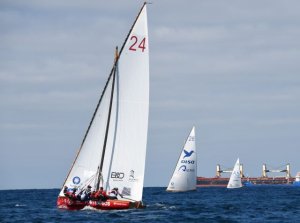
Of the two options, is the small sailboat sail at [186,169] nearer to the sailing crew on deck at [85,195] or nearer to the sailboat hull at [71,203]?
the sailboat hull at [71,203]

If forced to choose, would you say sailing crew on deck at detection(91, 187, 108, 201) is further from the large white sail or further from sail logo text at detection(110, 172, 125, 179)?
sail logo text at detection(110, 172, 125, 179)

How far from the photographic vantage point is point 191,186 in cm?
13550

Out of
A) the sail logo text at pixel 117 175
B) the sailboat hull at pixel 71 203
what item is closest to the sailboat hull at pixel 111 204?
the sailboat hull at pixel 71 203

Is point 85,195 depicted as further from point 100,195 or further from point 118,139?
point 118,139

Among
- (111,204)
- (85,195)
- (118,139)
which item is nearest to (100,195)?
(111,204)

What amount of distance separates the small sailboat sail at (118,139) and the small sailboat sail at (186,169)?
71.5m

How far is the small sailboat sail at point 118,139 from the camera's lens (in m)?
57.5

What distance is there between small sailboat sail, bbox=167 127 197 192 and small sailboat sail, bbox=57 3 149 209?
7155cm

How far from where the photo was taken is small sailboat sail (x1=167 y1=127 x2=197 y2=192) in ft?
427

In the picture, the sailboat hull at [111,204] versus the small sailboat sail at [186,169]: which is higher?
the small sailboat sail at [186,169]

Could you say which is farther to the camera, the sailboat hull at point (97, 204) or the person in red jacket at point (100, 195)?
the sailboat hull at point (97, 204)

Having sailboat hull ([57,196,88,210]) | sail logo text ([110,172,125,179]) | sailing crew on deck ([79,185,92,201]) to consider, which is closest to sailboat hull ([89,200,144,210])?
sailing crew on deck ([79,185,92,201])

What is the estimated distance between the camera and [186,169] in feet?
433

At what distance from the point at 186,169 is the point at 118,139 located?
7479cm
